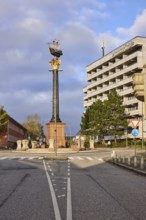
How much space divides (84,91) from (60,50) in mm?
57481

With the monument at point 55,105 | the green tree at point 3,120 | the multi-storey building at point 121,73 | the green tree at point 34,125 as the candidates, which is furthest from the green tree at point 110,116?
the green tree at point 34,125

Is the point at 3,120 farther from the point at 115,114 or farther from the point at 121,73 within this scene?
the point at 121,73

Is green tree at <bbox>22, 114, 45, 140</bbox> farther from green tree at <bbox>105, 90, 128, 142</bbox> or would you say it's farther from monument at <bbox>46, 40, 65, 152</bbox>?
monument at <bbox>46, 40, 65, 152</bbox>

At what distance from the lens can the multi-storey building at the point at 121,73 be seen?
94312 millimetres

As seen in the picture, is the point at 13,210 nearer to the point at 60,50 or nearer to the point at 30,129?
the point at 60,50

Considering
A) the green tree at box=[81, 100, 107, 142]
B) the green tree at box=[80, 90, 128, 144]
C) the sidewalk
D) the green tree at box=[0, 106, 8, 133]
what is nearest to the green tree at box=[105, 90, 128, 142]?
the green tree at box=[80, 90, 128, 144]

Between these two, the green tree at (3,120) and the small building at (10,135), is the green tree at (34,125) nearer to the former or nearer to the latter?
the small building at (10,135)

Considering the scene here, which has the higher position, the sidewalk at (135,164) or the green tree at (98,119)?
the green tree at (98,119)

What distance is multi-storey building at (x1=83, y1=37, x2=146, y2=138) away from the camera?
309 ft

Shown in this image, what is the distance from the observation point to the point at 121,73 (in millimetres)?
102000

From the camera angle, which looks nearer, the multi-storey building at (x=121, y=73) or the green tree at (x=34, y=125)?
the multi-storey building at (x=121, y=73)

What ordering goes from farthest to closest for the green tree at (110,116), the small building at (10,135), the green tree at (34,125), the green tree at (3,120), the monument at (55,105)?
the green tree at (34,125)
the small building at (10,135)
the green tree at (3,120)
the green tree at (110,116)
the monument at (55,105)

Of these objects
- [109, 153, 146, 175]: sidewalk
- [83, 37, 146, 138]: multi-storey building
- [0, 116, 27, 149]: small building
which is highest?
[83, 37, 146, 138]: multi-storey building

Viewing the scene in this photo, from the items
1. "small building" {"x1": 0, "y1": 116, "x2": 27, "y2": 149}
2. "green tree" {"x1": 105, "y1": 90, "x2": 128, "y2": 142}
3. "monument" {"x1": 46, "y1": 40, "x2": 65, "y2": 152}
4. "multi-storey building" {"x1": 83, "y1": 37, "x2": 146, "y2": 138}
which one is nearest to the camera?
"monument" {"x1": 46, "y1": 40, "x2": 65, "y2": 152}
